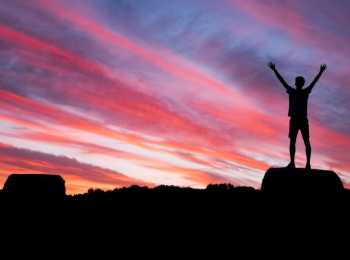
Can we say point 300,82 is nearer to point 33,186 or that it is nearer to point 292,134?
point 292,134

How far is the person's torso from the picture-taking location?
17859mm

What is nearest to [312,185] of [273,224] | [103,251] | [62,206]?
[273,224]

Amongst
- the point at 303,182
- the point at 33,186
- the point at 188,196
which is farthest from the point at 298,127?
the point at 33,186

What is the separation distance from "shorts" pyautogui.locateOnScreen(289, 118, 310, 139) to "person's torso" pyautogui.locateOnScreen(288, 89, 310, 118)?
0.57ft

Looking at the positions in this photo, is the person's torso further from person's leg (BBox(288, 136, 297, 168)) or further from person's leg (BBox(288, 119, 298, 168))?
person's leg (BBox(288, 136, 297, 168))

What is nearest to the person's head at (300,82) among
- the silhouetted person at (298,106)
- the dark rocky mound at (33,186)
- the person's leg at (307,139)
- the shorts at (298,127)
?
the silhouetted person at (298,106)

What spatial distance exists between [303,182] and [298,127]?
192 cm

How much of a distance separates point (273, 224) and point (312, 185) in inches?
102

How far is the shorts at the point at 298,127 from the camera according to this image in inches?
710

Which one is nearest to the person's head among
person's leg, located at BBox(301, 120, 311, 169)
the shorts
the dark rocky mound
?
the shorts

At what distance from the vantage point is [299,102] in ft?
58.6

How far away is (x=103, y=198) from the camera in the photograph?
864 inches

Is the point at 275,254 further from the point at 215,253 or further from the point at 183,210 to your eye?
the point at 183,210

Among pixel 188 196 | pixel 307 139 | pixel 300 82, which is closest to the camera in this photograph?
pixel 300 82
